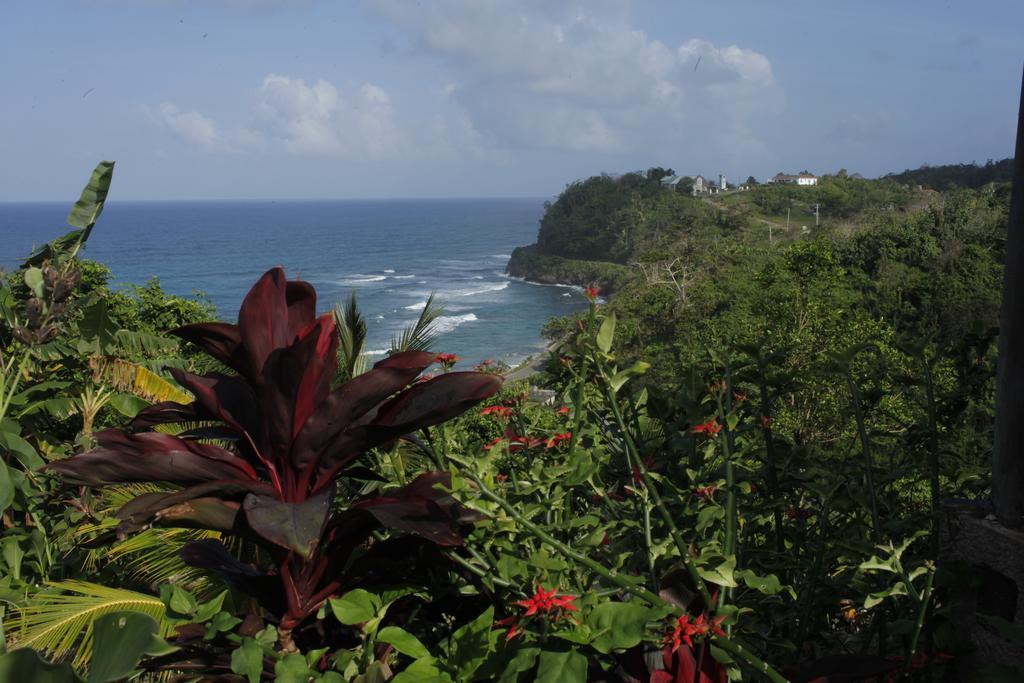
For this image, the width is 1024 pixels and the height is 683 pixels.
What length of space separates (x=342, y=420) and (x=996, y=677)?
1196 millimetres

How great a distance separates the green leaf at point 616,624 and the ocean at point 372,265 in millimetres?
17892

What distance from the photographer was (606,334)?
1.30 m

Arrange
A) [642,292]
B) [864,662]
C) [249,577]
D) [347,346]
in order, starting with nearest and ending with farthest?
[864,662], [249,577], [347,346], [642,292]

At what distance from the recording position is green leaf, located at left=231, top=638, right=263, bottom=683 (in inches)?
52.8

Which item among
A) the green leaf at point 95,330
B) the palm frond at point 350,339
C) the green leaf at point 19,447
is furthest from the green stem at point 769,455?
the green leaf at point 95,330

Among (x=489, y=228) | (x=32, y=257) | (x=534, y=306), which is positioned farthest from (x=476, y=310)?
(x=489, y=228)

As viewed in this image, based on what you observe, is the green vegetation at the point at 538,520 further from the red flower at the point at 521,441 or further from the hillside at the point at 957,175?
the hillside at the point at 957,175

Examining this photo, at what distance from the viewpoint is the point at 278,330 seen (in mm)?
1710

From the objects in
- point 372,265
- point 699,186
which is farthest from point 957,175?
point 372,265

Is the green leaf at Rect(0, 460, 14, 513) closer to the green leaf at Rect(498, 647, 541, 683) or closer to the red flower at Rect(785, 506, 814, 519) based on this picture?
the green leaf at Rect(498, 647, 541, 683)

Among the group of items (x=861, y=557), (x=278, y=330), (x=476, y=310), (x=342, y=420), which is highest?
(x=278, y=330)

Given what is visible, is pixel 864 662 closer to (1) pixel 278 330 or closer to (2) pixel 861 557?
(2) pixel 861 557

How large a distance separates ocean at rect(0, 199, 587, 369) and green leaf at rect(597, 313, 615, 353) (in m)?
17.8

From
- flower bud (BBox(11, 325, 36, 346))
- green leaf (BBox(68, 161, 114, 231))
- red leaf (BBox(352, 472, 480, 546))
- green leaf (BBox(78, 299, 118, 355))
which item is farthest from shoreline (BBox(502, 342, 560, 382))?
green leaf (BBox(68, 161, 114, 231))
